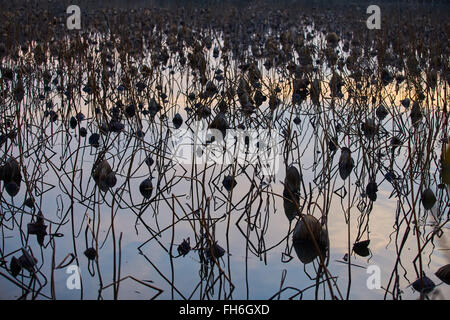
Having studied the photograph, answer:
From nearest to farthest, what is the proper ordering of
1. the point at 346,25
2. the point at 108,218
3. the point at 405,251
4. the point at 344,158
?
1. the point at 405,251
2. the point at 108,218
3. the point at 344,158
4. the point at 346,25

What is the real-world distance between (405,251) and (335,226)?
0.97 feet

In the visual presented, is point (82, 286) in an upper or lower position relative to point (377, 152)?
lower

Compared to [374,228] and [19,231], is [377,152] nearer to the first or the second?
[374,228]

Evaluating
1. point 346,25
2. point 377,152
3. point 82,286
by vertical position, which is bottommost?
point 82,286

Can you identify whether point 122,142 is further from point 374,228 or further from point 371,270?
point 371,270

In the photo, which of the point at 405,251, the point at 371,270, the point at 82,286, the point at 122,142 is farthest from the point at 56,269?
the point at 122,142

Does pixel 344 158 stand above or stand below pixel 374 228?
above

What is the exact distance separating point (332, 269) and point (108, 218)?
0.86 metres

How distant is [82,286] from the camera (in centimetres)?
169

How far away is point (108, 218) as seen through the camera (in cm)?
223

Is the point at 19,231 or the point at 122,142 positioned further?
the point at 122,142
